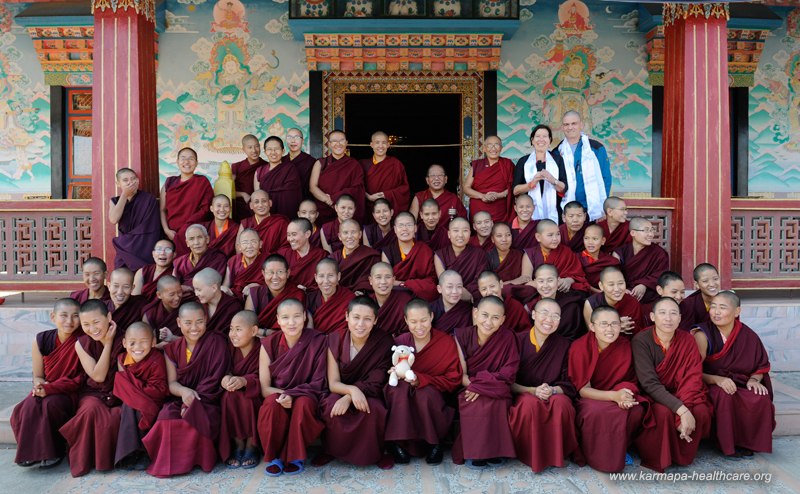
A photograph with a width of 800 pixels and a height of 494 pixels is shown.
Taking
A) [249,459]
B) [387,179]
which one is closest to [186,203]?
[387,179]

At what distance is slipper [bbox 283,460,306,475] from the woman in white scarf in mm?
3324

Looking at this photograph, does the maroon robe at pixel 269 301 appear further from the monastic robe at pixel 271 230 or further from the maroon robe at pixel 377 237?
the maroon robe at pixel 377 237

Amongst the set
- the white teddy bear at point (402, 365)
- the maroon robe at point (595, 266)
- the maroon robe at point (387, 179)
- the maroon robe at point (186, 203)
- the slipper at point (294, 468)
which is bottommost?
the slipper at point (294, 468)

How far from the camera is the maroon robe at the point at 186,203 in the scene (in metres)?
6.02

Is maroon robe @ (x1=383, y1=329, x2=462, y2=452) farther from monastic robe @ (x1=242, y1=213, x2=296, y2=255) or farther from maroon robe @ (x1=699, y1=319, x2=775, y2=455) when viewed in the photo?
monastic robe @ (x1=242, y1=213, x2=296, y2=255)

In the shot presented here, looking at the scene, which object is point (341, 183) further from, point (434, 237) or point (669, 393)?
point (669, 393)

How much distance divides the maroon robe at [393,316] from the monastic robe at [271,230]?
1.29 meters

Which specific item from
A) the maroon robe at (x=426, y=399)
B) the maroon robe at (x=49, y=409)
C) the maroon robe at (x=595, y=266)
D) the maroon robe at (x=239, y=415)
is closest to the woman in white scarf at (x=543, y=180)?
the maroon robe at (x=595, y=266)

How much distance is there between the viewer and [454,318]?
4613 mm

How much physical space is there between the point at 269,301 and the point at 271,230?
3.60ft

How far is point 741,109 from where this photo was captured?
8.54 m

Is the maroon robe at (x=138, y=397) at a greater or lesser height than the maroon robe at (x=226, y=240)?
lesser

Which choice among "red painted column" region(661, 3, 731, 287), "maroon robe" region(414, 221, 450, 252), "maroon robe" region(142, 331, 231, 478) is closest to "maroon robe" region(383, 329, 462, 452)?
"maroon robe" region(142, 331, 231, 478)

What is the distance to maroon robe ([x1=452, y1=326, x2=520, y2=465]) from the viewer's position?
380 cm
